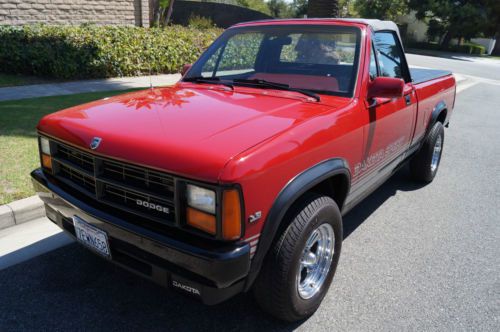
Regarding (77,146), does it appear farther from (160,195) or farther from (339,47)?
(339,47)

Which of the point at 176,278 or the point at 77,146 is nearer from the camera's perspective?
the point at 176,278

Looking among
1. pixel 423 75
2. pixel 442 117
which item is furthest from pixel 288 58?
pixel 442 117

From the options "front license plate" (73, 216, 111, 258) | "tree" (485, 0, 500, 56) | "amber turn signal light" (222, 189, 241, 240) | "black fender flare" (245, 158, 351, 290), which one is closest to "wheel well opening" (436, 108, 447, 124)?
"black fender flare" (245, 158, 351, 290)

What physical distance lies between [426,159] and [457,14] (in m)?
36.4

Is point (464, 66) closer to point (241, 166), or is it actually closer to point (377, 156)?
point (377, 156)

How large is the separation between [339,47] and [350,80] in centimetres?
41

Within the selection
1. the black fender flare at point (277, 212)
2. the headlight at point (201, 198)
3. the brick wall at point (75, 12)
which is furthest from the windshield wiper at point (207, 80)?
the brick wall at point (75, 12)

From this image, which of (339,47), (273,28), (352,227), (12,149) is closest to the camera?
(339,47)

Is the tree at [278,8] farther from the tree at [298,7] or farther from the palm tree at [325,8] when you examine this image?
the palm tree at [325,8]

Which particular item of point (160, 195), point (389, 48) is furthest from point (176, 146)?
point (389, 48)

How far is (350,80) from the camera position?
3189 millimetres

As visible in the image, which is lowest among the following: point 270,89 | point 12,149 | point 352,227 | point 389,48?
point 352,227

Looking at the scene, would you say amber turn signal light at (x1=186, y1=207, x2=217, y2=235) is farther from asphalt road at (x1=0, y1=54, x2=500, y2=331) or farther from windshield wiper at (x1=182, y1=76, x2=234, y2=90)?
windshield wiper at (x1=182, y1=76, x2=234, y2=90)

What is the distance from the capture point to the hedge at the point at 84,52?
944cm
